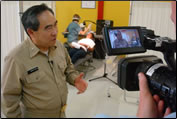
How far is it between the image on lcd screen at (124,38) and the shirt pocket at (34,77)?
27.3 inches

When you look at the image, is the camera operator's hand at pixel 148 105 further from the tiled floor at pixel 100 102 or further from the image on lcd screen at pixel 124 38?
the tiled floor at pixel 100 102

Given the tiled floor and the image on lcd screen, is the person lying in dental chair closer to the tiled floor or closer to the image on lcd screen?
the tiled floor

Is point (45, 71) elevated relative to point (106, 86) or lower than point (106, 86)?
elevated

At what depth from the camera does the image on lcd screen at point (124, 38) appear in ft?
2.84

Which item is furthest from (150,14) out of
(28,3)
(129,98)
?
(28,3)

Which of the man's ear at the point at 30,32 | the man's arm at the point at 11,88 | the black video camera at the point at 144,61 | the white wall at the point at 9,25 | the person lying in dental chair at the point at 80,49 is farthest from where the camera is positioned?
the person lying in dental chair at the point at 80,49

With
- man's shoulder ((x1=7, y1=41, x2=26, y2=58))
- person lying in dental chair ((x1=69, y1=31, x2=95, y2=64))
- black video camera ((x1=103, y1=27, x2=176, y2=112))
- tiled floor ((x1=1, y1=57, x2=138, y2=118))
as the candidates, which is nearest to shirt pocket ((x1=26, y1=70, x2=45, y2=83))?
man's shoulder ((x1=7, y1=41, x2=26, y2=58))

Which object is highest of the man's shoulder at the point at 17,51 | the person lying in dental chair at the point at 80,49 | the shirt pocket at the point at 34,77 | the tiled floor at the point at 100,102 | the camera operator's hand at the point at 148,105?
the man's shoulder at the point at 17,51

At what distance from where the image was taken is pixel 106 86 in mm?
3445

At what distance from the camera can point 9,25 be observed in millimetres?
1999

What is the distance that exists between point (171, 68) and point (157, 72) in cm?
5

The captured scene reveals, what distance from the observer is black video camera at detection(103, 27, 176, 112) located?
2.25 feet

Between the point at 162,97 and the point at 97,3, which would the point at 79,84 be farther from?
the point at 97,3

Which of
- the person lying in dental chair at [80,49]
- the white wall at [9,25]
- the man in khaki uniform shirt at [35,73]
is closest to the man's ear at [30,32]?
the man in khaki uniform shirt at [35,73]
